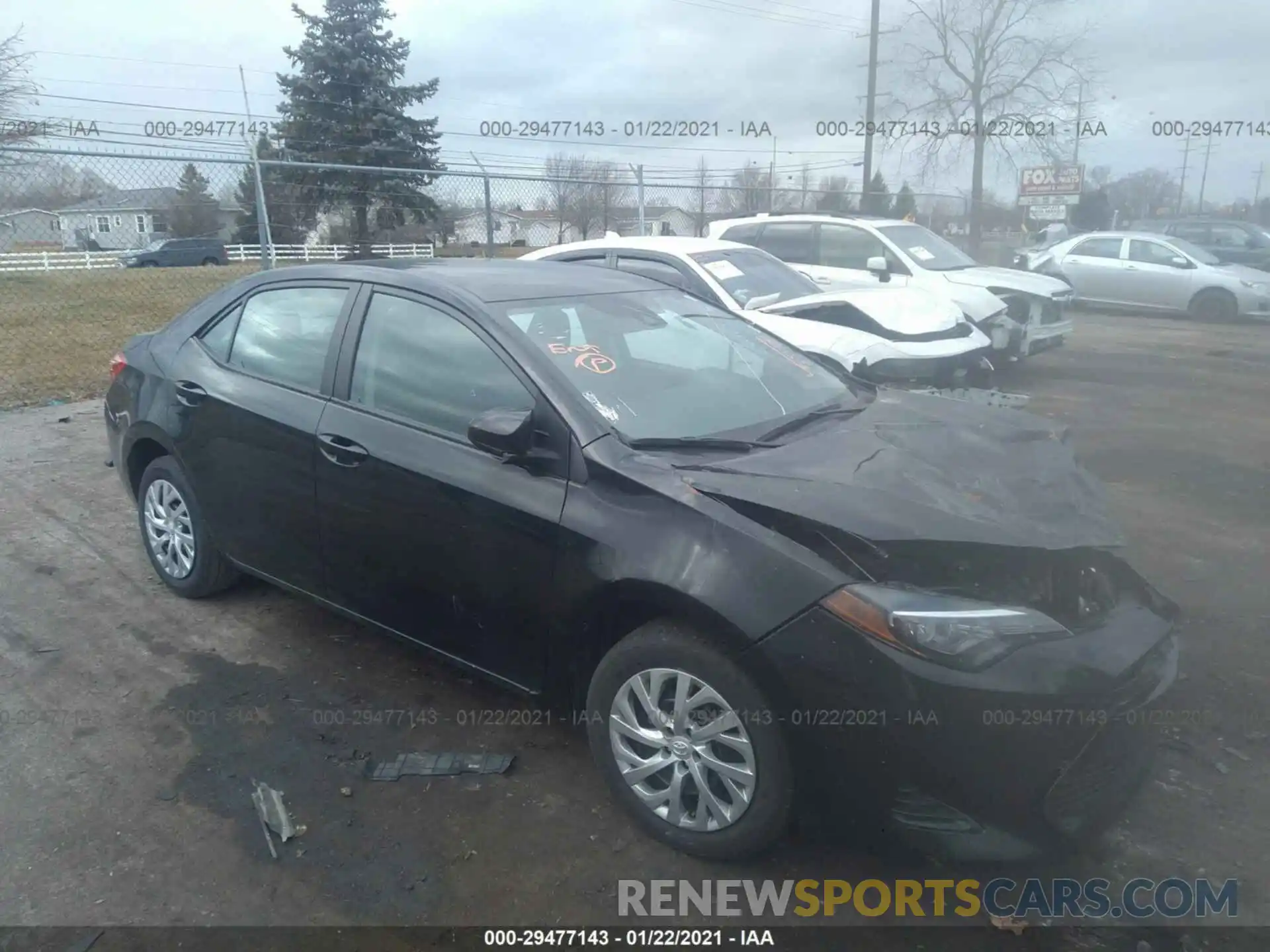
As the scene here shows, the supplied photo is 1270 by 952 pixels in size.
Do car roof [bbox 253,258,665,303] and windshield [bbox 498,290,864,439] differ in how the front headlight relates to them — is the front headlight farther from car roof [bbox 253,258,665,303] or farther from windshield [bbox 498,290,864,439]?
car roof [bbox 253,258,665,303]

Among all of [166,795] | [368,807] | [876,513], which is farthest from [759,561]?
[166,795]

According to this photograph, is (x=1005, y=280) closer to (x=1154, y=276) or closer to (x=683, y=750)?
(x=1154, y=276)

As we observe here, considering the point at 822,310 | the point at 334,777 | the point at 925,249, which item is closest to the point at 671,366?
the point at 334,777

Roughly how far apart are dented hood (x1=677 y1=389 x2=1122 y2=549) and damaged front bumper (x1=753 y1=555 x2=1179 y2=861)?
0.35m

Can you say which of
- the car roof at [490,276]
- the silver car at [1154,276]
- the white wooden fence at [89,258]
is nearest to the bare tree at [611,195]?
the white wooden fence at [89,258]

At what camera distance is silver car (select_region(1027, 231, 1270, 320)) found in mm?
16078

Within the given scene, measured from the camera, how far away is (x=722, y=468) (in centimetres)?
299

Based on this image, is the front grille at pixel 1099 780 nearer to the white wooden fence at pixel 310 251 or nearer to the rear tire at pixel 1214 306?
the white wooden fence at pixel 310 251

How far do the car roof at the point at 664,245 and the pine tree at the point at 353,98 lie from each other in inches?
297

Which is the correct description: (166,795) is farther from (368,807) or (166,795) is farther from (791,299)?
(791,299)

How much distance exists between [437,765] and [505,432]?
3.94ft

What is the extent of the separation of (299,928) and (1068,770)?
2.09 m

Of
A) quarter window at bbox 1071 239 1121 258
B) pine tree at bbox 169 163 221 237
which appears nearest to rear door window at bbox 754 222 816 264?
pine tree at bbox 169 163 221 237

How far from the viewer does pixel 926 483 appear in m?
2.99
